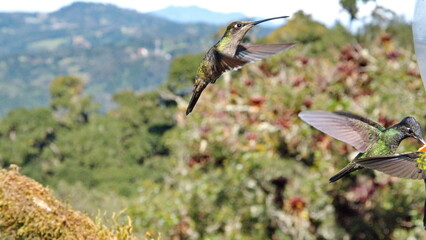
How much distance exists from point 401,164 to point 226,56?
36 cm

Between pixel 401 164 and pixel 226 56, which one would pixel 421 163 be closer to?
pixel 401 164

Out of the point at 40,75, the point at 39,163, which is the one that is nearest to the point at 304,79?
the point at 39,163

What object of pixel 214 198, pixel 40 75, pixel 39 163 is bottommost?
pixel 40 75

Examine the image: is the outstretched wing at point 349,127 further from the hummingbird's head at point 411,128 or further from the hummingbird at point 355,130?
the hummingbird's head at point 411,128

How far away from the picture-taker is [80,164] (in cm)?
4166

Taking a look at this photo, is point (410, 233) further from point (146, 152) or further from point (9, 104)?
point (9, 104)

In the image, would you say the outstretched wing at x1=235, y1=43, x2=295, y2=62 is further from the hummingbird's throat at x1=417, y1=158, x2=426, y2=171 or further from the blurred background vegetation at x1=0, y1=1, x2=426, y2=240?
the blurred background vegetation at x1=0, y1=1, x2=426, y2=240

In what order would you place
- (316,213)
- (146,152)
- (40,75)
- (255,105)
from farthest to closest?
1. (40,75)
2. (146,152)
3. (255,105)
4. (316,213)

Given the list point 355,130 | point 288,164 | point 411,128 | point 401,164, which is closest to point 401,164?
point 401,164

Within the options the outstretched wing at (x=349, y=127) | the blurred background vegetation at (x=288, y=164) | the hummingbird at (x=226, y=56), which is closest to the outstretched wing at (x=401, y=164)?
the hummingbird at (x=226, y=56)

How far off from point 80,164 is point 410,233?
39478mm

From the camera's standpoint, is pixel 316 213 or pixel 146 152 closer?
pixel 316 213

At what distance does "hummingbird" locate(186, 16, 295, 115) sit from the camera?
935mm

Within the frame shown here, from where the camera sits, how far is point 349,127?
142 cm
